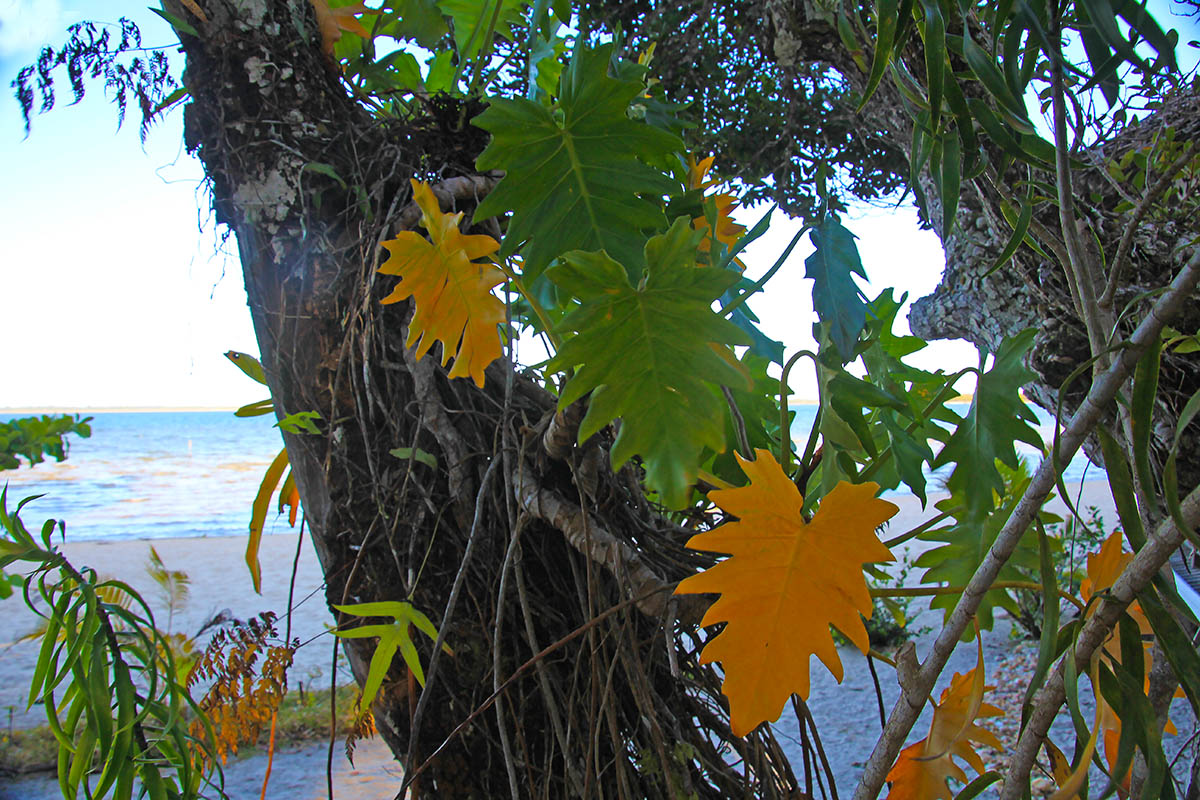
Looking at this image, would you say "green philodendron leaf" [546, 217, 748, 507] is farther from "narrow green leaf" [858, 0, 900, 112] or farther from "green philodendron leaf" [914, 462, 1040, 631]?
"green philodendron leaf" [914, 462, 1040, 631]

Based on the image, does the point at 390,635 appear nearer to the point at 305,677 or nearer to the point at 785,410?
the point at 785,410

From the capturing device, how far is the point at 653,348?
0.36 meters

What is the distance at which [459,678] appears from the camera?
0.57 meters

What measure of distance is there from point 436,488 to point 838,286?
0.37m

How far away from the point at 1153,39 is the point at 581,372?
0.92 feet

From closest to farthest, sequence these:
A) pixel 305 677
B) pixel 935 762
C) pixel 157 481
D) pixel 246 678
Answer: pixel 935 762 → pixel 246 678 → pixel 305 677 → pixel 157 481

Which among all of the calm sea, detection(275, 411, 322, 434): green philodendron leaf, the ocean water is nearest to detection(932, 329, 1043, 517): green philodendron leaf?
detection(275, 411, 322, 434): green philodendron leaf

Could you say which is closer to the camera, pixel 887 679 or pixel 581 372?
pixel 581 372

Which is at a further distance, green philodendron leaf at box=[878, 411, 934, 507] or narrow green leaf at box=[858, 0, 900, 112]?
green philodendron leaf at box=[878, 411, 934, 507]

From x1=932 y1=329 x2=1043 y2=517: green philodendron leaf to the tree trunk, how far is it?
0.63 feet

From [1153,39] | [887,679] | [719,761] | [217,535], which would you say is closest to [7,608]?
[217,535]

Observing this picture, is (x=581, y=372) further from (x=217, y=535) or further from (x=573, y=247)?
(x=217, y=535)

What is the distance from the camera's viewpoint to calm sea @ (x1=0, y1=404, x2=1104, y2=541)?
9.80 m

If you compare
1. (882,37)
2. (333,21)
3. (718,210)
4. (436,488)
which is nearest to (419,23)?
(333,21)
